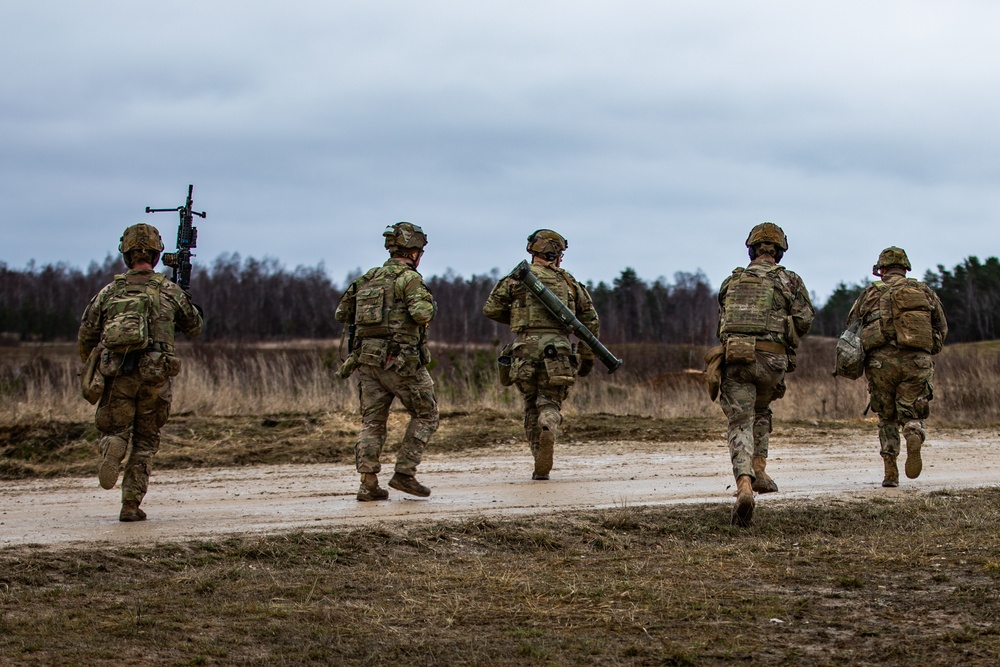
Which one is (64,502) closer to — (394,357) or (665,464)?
(394,357)

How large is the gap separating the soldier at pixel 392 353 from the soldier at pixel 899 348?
13.5 ft

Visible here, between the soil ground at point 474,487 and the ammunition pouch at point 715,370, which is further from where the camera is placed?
the ammunition pouch at point 715,370

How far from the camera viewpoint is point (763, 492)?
11172 mm

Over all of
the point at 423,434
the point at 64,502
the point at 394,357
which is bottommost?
the point at 64,502

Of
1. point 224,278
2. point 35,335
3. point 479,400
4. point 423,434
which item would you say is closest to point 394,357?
point 423,434

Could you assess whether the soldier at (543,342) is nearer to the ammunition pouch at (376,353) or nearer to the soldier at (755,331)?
the ammunition pouch at (376,353)

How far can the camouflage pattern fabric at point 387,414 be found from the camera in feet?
35.2

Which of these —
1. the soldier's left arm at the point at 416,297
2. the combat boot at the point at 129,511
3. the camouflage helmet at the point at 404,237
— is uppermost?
the camouflage helmet at the point at 404,237

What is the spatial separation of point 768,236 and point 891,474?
2.99 meters

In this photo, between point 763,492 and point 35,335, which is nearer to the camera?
point 763,492

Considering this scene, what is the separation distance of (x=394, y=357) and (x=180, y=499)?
107 inches

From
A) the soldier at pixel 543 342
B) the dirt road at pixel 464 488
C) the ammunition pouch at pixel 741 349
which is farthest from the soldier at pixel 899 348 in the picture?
the soldier at pixel 543 342

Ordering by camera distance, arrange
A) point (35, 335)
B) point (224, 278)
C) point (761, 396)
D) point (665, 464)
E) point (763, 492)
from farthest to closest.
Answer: point (224, 278) < point (35, 335) < point (665, 464) < point (763, 492) < point (761, 396)

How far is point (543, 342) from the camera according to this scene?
1216 centimetres
